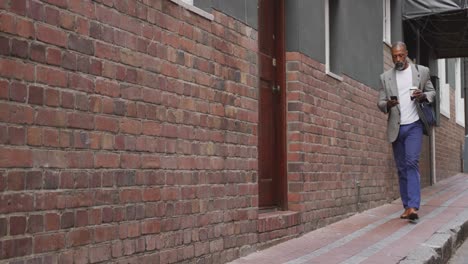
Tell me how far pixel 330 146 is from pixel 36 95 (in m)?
4.82

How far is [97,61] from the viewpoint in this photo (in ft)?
11.6

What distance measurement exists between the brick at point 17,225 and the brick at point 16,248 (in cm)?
3

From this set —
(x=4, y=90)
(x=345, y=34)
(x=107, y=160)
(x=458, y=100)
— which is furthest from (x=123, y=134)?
(x=458, y=100)

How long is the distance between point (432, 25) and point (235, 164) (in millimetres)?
8605

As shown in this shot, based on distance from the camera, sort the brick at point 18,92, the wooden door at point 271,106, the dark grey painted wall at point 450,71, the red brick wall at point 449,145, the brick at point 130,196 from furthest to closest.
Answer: the dark grey painted wall at point 450,71 → the red brick wall at point 449,145 → the wooden door at point 271,106 → the brick at point 130,196 → the brick at point 18,92

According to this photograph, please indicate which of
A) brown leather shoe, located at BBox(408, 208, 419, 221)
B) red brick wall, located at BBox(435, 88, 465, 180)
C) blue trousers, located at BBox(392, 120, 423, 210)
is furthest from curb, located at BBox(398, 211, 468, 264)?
red brick wall, located at BBox(435, 88, 465, 180)

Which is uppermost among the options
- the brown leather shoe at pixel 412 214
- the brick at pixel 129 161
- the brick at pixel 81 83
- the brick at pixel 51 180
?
the brick at pixel 81 83

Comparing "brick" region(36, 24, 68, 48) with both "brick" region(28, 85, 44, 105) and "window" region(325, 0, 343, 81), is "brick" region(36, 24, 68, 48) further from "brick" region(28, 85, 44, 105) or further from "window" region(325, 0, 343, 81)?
"window" region(325, 0, 343, 81)

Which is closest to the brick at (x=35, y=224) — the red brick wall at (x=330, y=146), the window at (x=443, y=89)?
the red brick wall at (x=330, y=146)

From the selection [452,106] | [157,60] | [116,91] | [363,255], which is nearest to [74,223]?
[116,91]

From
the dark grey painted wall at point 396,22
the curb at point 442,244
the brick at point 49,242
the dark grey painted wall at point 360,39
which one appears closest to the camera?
the brick at point 49,242

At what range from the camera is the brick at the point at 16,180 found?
2.88 metres

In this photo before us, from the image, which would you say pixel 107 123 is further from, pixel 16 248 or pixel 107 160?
pixel 16 248

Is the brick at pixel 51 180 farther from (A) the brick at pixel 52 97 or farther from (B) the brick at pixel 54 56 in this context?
(B) the brick at pixel 54 56
